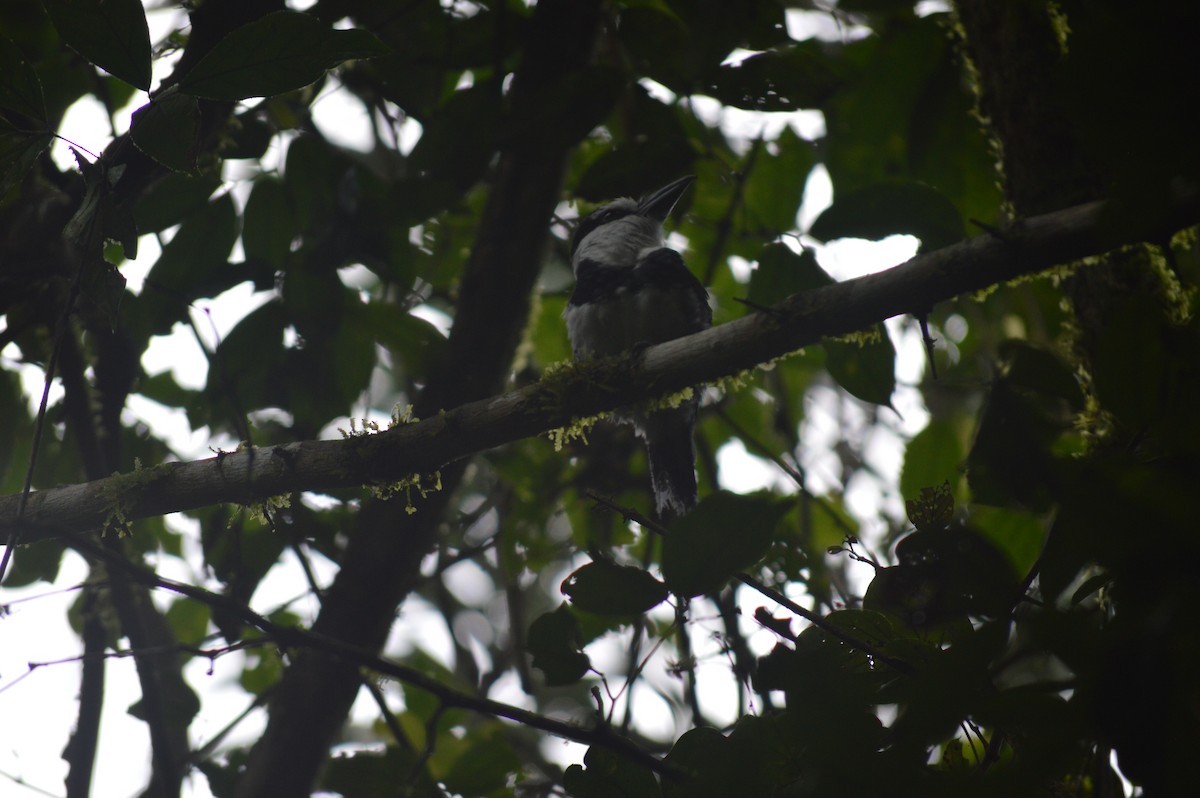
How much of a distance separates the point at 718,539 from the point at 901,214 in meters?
0.92

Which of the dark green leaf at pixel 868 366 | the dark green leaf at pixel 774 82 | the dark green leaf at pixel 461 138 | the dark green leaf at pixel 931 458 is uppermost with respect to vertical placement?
the dark green leaf at pixel 461 138

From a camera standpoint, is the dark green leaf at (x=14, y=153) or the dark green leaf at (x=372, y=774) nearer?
the dark green leaf at (x=14, y=153)

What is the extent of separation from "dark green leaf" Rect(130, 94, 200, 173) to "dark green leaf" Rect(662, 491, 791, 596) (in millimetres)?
895

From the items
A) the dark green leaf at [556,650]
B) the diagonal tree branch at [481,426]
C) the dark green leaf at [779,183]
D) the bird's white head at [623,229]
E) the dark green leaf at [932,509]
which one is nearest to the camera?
the dark green leaf at [932,509]

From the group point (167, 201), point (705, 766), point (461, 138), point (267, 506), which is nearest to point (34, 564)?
point (267, 506)

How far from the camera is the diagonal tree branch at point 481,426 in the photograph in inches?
62.2

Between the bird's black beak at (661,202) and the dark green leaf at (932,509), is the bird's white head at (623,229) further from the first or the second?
the dark green leaf at (932,509)

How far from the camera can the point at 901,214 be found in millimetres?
1705

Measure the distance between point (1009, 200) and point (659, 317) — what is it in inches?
39.7

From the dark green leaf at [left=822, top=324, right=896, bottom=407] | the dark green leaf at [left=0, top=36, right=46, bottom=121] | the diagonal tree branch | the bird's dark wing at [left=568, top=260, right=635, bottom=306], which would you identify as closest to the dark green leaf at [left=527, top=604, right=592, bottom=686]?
the diagonal tree branch

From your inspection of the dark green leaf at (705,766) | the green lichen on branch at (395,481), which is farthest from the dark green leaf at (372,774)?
the dark green leaf at (705,766)

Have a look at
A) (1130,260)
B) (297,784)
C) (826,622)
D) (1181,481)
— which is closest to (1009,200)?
(1130,260)

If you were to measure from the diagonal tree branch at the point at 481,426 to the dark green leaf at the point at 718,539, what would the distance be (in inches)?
24.1

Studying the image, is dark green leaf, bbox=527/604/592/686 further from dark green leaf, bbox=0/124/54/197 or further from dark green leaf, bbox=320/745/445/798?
dark green leaf, bbox=0/124/54/197
